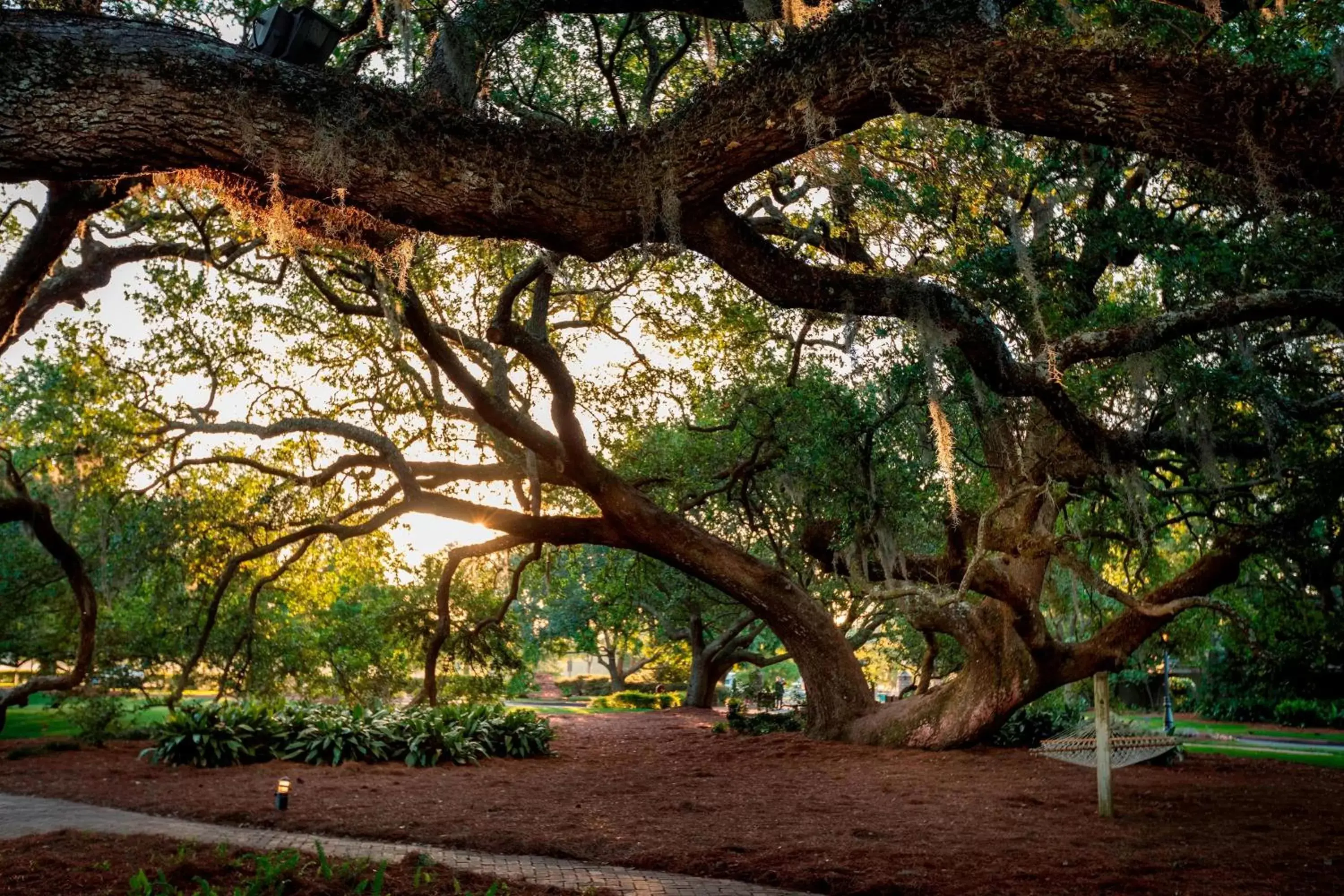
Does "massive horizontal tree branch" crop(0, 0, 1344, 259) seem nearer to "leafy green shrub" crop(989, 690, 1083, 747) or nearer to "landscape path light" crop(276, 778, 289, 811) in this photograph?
"landscape path light" crop(276, 778, 289, 811)

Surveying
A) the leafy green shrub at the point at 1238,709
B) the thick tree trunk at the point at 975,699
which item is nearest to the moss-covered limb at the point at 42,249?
the thick tree trunk at the point at 975,699

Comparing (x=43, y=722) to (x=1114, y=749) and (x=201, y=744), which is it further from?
(x=1114, y=749)

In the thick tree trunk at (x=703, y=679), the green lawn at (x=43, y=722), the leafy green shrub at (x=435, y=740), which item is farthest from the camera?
the thick tree trunk at (x=703, y=679)

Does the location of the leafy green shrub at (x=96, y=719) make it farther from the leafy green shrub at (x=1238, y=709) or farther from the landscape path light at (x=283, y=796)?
the leafy green shrub at (x=1238, y=709)

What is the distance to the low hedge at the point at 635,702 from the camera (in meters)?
30.7

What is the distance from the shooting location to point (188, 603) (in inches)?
575

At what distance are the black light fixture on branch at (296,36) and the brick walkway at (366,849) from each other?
464 centimetres

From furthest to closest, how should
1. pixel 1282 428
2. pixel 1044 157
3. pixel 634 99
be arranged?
pixel 634 99 < pixel 1044 157 < pixel 1282 428

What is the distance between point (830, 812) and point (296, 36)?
7349 millimetres

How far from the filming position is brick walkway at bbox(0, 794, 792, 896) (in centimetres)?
570

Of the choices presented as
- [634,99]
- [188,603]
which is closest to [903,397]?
[634,99]

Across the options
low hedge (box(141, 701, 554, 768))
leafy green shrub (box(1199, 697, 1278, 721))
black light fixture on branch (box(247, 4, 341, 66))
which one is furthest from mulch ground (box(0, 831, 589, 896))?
leafy green shrub (box(1199, 697, 1278, 721))

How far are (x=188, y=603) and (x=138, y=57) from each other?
13.3 m

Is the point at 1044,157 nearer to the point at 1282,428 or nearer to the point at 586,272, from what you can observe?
the point at 1282,428
